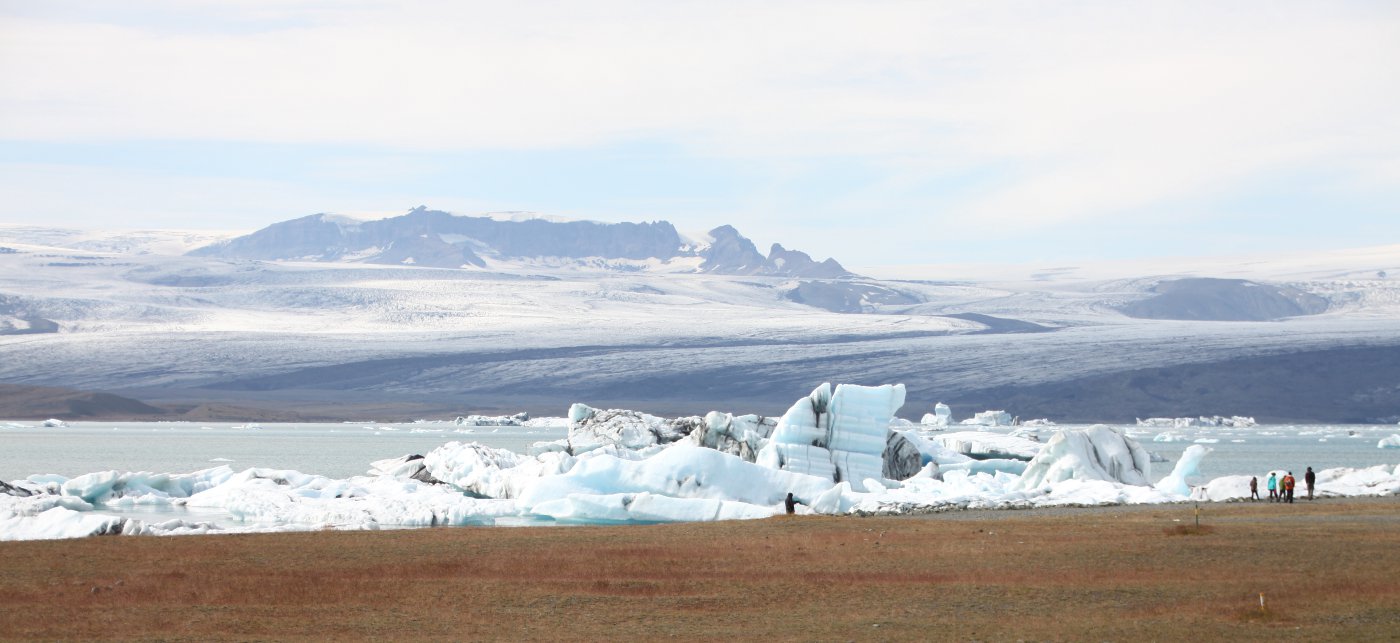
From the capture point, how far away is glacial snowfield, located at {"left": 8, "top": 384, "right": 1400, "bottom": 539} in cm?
2856

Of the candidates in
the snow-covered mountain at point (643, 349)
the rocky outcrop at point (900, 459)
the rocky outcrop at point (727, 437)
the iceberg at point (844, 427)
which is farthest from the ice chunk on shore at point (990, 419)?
the iceberg at point (844, 427)

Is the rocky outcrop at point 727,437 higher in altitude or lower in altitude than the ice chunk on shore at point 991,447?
higher

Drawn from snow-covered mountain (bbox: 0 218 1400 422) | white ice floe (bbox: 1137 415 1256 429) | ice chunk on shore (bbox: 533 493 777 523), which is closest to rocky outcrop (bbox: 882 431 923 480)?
ice chunk on shore (bbox: 533 493 777 523)

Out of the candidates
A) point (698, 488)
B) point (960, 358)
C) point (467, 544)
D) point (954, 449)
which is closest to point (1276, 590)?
point (467, 544)

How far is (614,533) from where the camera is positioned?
22266 mm

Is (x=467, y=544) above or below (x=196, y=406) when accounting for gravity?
above

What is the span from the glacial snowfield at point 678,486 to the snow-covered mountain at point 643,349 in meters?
84.6

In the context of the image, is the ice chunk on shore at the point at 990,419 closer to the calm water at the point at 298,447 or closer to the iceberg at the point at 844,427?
the calm water at the point at 298,447

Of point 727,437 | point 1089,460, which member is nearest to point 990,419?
point 727,437

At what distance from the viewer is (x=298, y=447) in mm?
73125

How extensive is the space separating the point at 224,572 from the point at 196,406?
115756 millimetres

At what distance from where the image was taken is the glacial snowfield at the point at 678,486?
2856cm

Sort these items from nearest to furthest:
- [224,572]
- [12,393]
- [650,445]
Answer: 1. [224,572]
2. [650,445]
3. [12,393]

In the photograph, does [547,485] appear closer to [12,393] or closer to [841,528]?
[841,528]
